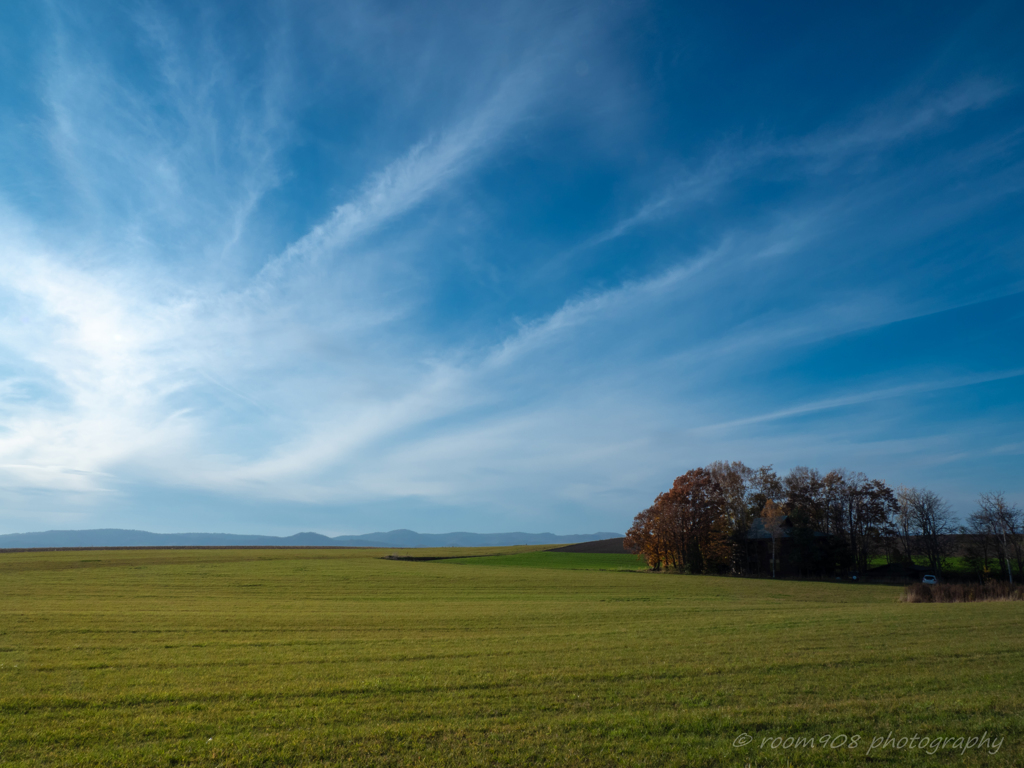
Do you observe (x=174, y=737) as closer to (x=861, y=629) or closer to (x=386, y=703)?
(x=386, y=703)

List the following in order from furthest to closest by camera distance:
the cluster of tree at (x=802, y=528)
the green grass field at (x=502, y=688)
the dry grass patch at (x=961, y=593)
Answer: the cluster of tree at (x=802, y=528) < the dry grass patch at (x=961, y=593) < the green grass field at (x=502, y=688)

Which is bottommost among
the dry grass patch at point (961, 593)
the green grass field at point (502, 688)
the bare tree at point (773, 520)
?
the dry grass patch at point (961, 593)

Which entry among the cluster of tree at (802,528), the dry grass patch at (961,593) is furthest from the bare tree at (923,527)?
the dry grass patch at (961,593)

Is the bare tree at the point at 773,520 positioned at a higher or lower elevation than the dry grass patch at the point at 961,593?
higher

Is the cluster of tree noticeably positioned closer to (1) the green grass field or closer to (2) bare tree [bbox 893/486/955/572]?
(2) bare tree [bbox 893/486/955/572]

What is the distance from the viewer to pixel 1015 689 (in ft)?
37.0

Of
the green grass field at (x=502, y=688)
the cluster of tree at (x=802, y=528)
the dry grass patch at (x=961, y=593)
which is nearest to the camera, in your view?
the green grass field at (x=502, y=688)

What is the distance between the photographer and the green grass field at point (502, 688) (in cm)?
827

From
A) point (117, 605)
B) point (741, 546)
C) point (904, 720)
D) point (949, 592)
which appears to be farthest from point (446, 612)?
point (741, 546)

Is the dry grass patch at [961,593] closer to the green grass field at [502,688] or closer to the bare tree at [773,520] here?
the green grass field at [502,688]

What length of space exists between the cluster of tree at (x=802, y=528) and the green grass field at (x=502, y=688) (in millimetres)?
51396

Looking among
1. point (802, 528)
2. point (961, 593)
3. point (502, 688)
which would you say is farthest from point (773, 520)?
point (502, 688)

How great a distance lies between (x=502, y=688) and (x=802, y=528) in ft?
239

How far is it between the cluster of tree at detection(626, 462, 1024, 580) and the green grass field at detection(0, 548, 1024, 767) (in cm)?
5140
